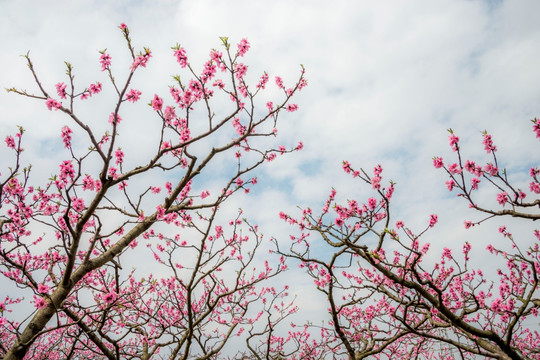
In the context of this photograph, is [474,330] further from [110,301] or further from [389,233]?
[110,301]

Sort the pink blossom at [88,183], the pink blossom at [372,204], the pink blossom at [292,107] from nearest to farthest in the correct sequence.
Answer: the pink blossom at [88,183]
the pink blossom at [372,204]
the pink blossom at [292,107]

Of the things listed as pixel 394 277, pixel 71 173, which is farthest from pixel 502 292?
pixel 71 173

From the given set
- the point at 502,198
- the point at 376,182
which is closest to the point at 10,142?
the point at 376,182

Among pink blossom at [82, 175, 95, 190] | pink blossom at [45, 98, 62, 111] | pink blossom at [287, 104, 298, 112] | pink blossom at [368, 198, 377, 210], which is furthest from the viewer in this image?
pink blossom at [287, 104, 298, 112]

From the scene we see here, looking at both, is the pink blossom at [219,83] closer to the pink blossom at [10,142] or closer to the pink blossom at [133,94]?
the pink blossom at [133,94]

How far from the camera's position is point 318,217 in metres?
7.86

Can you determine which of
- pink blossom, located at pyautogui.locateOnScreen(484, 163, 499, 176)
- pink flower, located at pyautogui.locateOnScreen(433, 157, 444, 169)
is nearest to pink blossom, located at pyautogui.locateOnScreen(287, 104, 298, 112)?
pink flower, located at pyautogui.locateOnScreen(433, 157, 444, 169)

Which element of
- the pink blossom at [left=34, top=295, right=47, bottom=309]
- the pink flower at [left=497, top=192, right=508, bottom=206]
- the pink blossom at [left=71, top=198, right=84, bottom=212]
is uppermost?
the pink flower at [left=497, top=192, right=508, bottom=206]

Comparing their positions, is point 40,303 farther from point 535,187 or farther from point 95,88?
point 535,187

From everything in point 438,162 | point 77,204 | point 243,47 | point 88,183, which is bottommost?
point 77,204

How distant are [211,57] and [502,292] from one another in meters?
12.9

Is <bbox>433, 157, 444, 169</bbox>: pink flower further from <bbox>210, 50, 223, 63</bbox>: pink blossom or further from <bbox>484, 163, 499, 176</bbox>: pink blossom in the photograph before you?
<bbox>210, 50, 223, 63</bbox>: pink blossom

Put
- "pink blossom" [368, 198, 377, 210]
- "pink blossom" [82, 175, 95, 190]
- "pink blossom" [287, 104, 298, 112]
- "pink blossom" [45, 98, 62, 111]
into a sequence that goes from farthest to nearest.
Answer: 1. "pink blossom" [287, 104, 298, 112]
2. "pink blossom" [368, 198, 377, 210]
3. "pink blossom" [82, 175, 95, 190]
4. "pink blossom" [45, 98, 62, 111]

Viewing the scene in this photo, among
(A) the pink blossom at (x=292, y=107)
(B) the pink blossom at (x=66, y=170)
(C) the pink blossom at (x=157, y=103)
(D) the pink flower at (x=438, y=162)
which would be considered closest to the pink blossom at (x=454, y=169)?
(D) the pink flower at (x=438, y=162)
